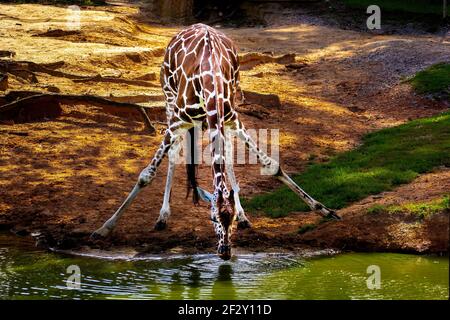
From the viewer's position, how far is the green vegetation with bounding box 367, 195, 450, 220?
8.71 meters

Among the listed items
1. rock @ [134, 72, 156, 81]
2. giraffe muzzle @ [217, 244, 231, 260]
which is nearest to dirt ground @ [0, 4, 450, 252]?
rock @ [134, 72, 156, 81]

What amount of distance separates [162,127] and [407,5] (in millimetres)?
12959

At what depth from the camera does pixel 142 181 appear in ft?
29.9

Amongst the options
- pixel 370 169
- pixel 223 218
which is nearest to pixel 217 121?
pixel 223 218

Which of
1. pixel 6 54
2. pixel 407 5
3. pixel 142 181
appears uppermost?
pixel 407 5

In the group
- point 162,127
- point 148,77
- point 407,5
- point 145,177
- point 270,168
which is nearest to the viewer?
point 145,177

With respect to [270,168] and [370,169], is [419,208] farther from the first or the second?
[370,169]

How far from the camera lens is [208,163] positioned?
40.0ft

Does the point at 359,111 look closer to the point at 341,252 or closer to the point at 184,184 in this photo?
the point at 184,184

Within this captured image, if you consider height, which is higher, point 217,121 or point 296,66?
point 217,121

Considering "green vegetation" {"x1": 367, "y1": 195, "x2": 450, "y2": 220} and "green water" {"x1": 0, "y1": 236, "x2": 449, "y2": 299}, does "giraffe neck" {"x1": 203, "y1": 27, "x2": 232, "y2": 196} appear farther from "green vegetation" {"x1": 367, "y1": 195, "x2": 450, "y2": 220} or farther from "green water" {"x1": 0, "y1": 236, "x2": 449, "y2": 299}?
"green vegetation" {"x1": 367, "y1": 195, "x2": 450, "y2": 220}

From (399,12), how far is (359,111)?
912 centimetres

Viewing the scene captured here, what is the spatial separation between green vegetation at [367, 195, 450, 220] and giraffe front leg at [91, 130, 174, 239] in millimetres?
2283

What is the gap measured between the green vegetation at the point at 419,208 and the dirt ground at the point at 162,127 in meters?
0.12
